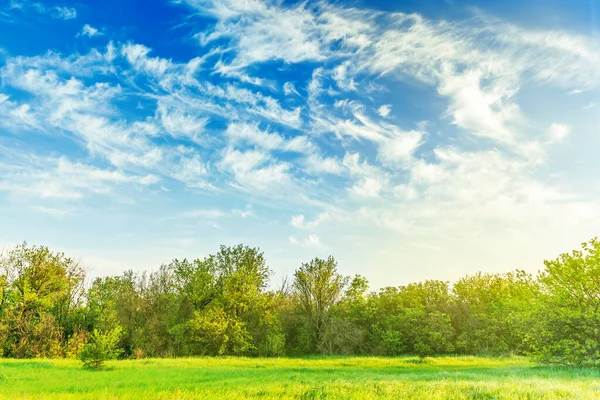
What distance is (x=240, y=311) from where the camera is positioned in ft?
178

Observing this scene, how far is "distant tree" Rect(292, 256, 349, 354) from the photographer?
60169 mm

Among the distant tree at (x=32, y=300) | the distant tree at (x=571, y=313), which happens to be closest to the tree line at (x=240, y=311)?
the distant tree at (x=32, y=300)

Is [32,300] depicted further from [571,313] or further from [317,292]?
[571,313]

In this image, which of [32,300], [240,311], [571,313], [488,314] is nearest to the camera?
[571,313]

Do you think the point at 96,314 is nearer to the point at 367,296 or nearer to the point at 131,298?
the point at 131,298

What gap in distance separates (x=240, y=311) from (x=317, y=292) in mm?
13896

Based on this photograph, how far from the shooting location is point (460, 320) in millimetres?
62312

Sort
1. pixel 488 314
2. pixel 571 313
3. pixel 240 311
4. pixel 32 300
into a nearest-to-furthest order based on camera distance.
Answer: pixel 571 313 → pixel 32 300 → pixel 240 311 → pixel 488 314

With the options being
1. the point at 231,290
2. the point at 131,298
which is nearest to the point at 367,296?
the point at 231,290

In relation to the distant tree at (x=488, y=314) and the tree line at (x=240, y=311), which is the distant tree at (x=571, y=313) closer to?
the tree line at (x=240, y=311)

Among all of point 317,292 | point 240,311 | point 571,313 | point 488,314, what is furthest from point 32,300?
point 488,314

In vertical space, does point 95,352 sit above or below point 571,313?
below

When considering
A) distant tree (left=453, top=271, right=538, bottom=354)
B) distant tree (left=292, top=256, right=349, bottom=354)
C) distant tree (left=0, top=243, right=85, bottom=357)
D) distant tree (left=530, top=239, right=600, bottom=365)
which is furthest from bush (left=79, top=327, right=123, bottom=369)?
distant tree (left=453, top=271, right=538, bottom=354)

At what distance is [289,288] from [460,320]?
2929 cm
